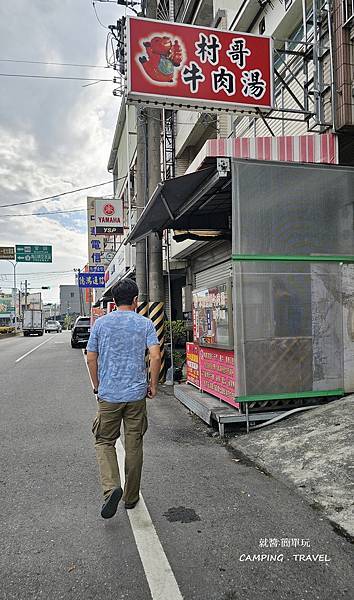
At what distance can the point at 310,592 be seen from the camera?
2635 millimetres

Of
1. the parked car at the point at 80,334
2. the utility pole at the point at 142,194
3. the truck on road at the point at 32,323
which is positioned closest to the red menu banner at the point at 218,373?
the utility pole at the point at 142,194

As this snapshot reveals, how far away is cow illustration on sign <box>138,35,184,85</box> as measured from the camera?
7.05 meters

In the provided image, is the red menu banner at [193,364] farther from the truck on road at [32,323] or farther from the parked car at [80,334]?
the truck on road at [32,323]

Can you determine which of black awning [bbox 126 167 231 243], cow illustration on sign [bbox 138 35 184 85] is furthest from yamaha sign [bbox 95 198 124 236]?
cow illustration on sign [bbox 138 35 184 85]

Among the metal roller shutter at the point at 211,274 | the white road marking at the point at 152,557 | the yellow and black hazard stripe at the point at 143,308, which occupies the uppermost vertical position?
the metal roller shutter at the point at 211,274

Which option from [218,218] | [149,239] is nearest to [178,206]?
[218,218]

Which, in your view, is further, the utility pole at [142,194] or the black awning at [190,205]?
the utility pole at [142,194]

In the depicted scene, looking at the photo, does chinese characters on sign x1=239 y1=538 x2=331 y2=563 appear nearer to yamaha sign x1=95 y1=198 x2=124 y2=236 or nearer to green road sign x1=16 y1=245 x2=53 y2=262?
yamaha sign x1=95 y1=198 x2=124 y2=236

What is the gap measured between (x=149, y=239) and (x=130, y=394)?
8.25 meters

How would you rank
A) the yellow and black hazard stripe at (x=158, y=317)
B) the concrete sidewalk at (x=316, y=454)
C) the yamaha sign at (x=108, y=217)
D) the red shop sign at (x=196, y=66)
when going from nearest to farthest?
the concrete sidewalk at (x=316, y=454) < the red shop sign at (x=196, y=66) < the yellow and black hazard stripe at (x=158, y=317) < the yamaha sign at (x=108, y=217)

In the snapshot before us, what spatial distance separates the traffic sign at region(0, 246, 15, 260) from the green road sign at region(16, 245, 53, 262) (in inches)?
14.9

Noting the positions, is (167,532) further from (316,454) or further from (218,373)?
(218,373)

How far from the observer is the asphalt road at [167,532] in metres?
2.71

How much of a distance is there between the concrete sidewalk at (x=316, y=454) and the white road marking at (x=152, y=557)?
1.36m
